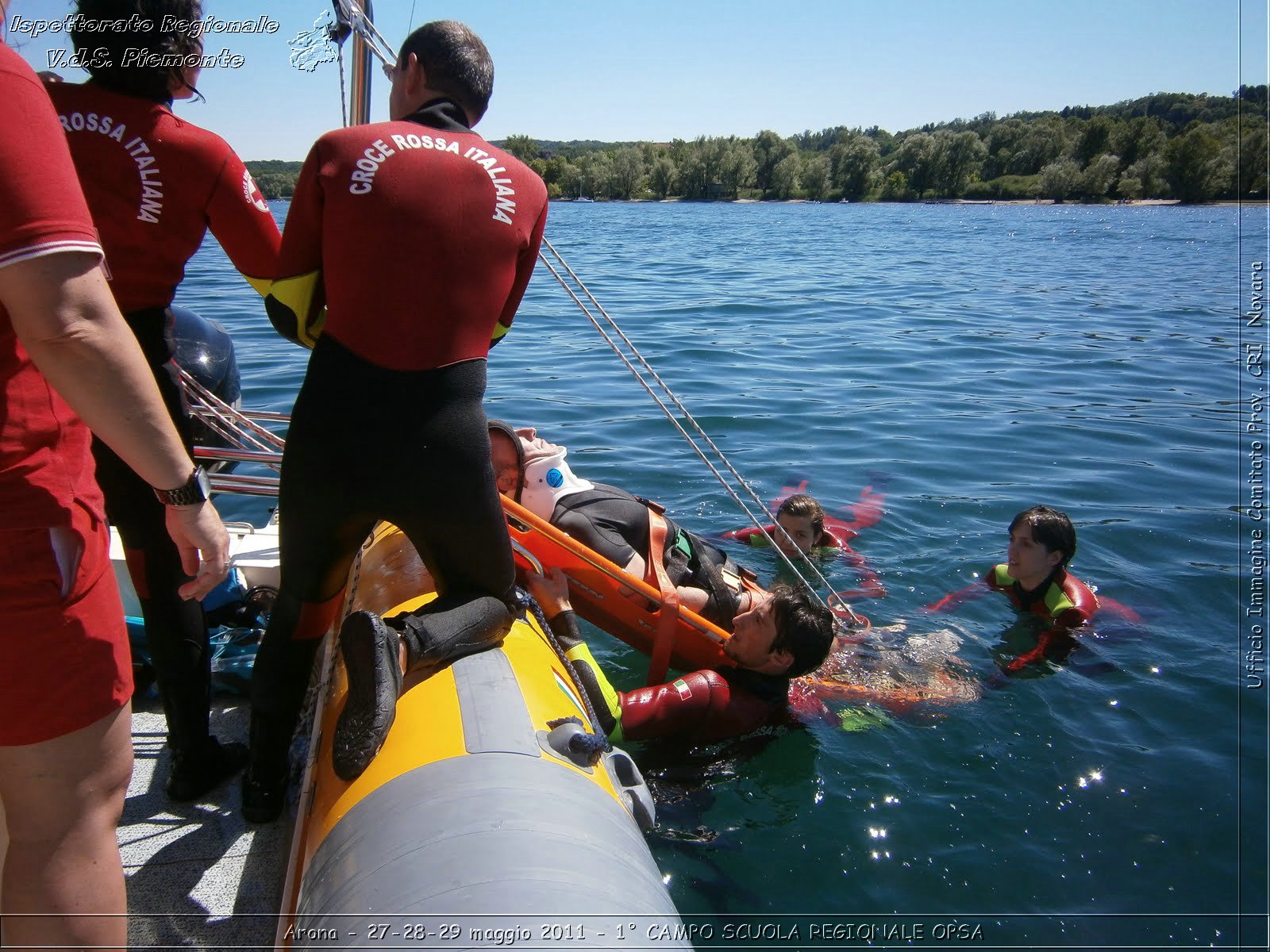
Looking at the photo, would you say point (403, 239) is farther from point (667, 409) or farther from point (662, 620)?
point (667, 409)

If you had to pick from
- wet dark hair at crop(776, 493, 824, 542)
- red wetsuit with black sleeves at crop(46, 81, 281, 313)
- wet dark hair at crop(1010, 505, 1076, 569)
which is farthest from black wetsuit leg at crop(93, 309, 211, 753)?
wet dark hair at crop(1010, 505, 1076, 569)

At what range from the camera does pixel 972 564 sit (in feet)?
18.3

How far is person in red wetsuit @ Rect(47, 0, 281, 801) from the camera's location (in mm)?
1994

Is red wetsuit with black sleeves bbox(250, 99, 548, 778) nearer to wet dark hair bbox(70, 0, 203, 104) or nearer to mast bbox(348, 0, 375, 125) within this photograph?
wet dark hair bbox(70, 0, 203, 104)

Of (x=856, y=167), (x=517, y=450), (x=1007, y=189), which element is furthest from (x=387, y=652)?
(x=856, y=167)

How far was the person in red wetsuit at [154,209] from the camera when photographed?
6.54ft

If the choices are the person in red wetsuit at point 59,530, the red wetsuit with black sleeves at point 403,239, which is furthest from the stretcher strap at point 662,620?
the person in red wetsuit at point 59,530

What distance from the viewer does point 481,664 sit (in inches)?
86.4

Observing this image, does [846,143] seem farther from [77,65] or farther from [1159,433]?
[77,65]

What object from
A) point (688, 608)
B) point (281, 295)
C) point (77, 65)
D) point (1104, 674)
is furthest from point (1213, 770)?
point (77, 65)

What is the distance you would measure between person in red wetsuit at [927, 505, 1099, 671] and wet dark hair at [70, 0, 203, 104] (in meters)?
4.31

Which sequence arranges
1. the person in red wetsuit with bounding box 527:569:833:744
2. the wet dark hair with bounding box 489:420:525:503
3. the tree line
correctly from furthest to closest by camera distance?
1. the tree line
2. the wet dark hair with bounding box 489:420:525:503
3. the person in red wetsuit with bounding box 527:569:833:744

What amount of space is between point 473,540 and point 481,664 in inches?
12.8

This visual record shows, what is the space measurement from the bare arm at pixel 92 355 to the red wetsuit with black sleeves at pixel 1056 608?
13.8 feet
